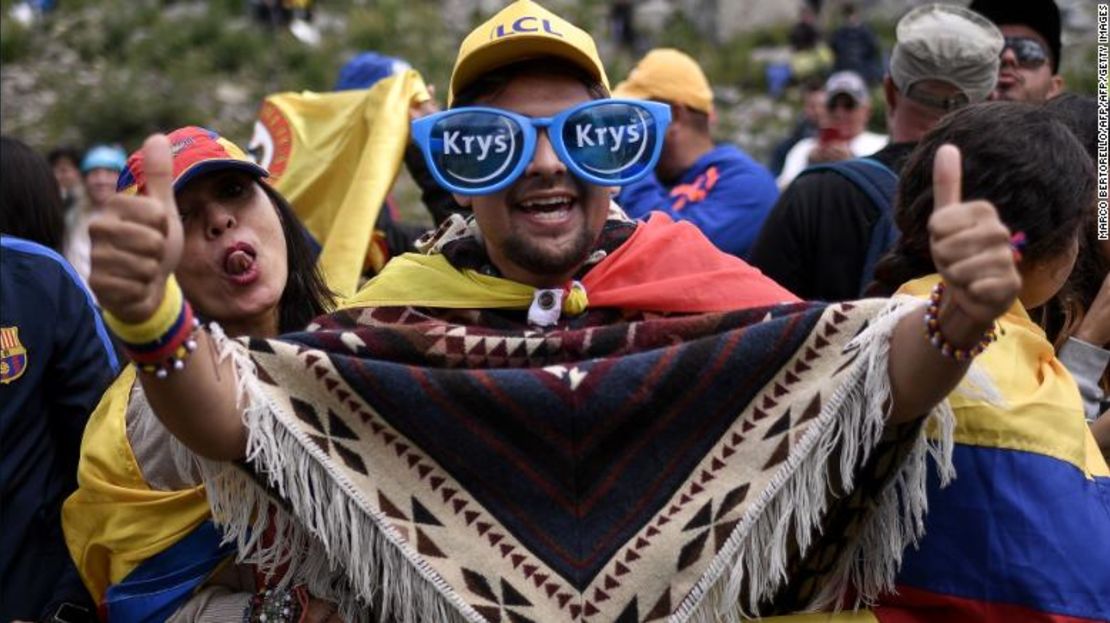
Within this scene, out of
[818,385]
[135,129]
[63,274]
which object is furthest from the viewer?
[135,129]

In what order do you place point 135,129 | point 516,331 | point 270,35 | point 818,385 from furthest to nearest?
point 270,35, point 135,129, point 516,331, point 818,385

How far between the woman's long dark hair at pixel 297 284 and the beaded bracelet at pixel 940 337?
5.43 feet

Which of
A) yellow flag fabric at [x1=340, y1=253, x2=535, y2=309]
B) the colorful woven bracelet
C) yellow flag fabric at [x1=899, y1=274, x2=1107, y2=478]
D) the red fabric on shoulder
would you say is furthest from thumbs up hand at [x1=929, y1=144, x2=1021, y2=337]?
the colorful woven bracelet

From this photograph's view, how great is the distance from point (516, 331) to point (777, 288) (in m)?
0.52

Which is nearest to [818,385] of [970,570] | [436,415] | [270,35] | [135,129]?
[970,570]

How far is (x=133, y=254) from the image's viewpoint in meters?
2.46

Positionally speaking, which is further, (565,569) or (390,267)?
(390,267)

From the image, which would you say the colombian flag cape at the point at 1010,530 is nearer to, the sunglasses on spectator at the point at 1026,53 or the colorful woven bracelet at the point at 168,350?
the colorful woven bracelet at the point at 168,350

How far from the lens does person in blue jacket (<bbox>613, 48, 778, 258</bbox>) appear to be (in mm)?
6141

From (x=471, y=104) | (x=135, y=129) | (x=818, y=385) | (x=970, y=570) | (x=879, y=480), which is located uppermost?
(x=471, y=104)

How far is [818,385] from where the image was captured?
2787mm

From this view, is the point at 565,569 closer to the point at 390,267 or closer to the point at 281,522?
the point at 281,522

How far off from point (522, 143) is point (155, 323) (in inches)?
33.2

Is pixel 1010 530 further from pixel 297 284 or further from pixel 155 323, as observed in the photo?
pixel 297 284
